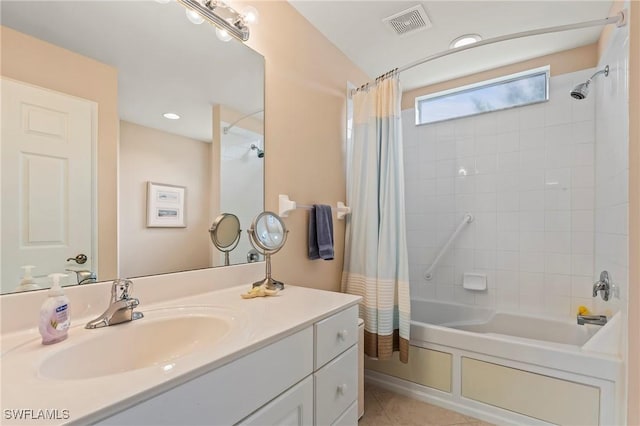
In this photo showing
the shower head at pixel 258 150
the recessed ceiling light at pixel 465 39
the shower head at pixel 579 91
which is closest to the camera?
the shower head at pixel 258 150

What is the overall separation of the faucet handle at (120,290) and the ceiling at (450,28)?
168cm

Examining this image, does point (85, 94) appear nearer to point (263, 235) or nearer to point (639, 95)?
point (263, 235)

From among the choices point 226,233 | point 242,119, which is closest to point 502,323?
point 226,233

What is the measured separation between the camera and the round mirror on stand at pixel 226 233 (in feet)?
4.34

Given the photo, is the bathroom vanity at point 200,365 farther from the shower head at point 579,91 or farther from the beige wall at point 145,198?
the shower head at point 579,91

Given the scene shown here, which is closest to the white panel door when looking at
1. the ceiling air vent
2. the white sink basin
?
the white sink basin

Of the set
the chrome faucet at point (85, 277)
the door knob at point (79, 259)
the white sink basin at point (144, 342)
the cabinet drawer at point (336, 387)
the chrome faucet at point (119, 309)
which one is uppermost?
the door knob at point (79, 259)

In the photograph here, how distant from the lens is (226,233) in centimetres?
137

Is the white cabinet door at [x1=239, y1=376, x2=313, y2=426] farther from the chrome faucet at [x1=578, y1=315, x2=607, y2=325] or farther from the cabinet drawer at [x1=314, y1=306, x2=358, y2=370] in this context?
the chrome faucet at [x1=578, y1=315, x2=607, y2=325]

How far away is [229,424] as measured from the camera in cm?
71

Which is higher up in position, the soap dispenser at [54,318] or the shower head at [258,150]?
the shower head at [258,150]

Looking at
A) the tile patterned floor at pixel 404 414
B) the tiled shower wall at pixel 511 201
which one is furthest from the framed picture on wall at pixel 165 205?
the tiled shower wall at pixel 511 201

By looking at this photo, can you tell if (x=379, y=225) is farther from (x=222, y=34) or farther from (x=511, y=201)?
(x=222, y=34)

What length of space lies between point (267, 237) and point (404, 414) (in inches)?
55.3
